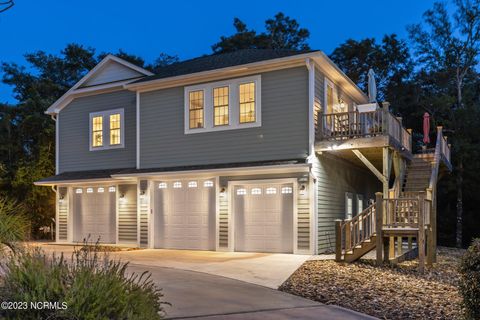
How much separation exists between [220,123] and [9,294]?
11280mm

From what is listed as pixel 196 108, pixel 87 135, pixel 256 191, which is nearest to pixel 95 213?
pixel 87 135

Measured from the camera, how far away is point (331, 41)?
596 feet

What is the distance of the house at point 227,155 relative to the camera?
13.8 metres

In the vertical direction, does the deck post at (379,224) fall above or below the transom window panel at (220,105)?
below

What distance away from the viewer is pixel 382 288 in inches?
348

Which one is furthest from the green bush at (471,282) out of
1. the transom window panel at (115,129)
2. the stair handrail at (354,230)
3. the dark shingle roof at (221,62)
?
the transom window panel at (115,129)

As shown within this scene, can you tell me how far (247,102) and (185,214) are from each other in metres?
4.06

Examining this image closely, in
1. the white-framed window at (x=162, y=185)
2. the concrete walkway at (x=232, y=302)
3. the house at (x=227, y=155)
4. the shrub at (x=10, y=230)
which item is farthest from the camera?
the white-framed window at (x=162, y=185)

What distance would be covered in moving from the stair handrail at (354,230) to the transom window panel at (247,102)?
4478 mm

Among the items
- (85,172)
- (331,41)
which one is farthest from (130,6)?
(85,172)

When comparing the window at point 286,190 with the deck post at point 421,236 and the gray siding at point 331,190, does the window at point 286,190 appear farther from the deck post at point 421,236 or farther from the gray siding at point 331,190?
the deck post at point 421,236

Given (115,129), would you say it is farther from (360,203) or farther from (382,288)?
(382,288)

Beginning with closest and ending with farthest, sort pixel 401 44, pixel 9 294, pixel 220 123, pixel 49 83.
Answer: pixel 9 294, pixel 220 123, pixel 49 83, pixel 401 44

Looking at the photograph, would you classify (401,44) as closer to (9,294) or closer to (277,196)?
(277,196)
